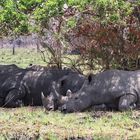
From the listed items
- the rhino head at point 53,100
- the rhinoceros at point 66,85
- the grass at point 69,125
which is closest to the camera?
the grass at point 69,125

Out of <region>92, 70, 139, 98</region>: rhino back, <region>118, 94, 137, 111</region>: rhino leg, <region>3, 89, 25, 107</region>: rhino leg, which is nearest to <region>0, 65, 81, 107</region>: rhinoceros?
<region>3, 89, 25, 107</region>: rhino leg

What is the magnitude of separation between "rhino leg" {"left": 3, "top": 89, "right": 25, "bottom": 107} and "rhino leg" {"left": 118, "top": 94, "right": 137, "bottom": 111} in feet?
8.93

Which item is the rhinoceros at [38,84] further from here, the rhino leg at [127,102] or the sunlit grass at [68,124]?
the rhino leg at [127,102]

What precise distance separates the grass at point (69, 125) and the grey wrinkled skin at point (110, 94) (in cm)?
30

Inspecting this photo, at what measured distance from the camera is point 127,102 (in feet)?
37.4

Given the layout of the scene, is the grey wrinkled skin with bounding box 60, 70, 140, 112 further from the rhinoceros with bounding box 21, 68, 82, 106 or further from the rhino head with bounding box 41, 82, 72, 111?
the rhinoceros with bounding box 21, 68, 82, 106

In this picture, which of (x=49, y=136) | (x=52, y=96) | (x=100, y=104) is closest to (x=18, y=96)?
(x=52, y=96)

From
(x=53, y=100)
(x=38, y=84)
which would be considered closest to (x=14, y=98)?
(x=38, y=84)

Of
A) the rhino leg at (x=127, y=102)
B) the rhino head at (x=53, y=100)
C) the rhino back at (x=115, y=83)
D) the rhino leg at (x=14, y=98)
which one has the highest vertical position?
the rhino back at (x=115, y=83)

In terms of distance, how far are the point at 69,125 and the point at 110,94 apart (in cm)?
209

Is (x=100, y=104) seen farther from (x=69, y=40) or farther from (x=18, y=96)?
(x=69, y=40)

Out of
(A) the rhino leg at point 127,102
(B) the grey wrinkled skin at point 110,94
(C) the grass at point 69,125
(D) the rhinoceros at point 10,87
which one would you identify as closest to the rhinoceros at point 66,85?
(B) the grey wrinkled skin at point 110,94

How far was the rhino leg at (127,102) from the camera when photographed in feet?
37.2

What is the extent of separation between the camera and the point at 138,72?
1222cm
